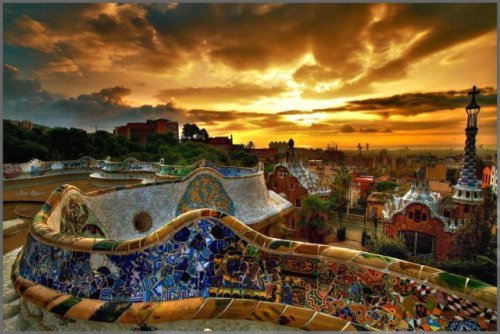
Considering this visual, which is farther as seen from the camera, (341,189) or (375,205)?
(375,205)

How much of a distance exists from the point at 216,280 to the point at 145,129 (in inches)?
604

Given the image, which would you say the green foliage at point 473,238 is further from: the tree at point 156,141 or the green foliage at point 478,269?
the tree at point 156,141

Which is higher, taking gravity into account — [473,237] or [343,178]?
[343,178]

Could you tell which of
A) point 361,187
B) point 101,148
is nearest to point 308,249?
point 101,148

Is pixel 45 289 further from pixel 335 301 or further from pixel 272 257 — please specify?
pixel 335 301

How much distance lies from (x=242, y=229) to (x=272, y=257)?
0.72 feet

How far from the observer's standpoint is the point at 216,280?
169 cm

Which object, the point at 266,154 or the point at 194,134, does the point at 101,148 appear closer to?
the point at 194,134

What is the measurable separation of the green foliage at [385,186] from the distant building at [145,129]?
1121cm

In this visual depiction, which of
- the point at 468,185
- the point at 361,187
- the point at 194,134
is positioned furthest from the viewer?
the point at 361,187

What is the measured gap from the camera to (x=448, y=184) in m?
12.1

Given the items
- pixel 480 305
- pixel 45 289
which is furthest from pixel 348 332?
pixel 45 289

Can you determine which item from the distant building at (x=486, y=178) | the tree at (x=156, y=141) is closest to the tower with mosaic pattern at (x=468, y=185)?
the distant building at (x=486, y=178)

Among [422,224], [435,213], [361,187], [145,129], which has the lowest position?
[422,224]
